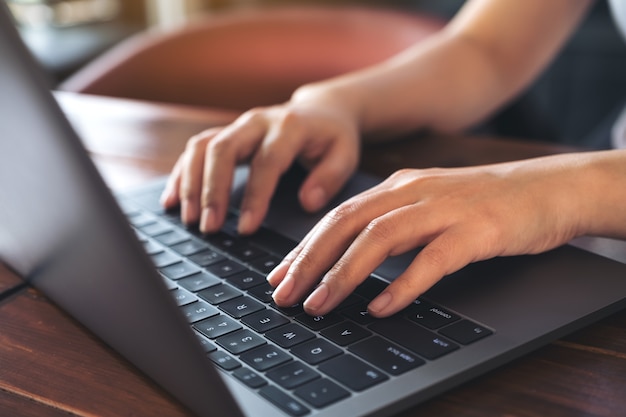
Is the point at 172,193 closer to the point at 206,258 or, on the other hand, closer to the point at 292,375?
the point at 206,258

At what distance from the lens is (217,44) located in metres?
1.46

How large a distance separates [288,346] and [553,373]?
14cm

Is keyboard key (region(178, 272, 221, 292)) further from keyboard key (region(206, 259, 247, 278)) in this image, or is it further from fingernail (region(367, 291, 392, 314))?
fingernail (region(367, 291, 392, 314))

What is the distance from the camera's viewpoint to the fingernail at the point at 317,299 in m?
0.45

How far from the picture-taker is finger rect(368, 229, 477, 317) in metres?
0.45

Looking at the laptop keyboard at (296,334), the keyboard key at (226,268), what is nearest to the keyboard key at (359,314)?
the laptop keyboard at (296,334)

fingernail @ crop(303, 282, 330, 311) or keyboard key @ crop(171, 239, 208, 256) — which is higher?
fingernail @ crop(303, 282, 330, 311)

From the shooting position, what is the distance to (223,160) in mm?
666

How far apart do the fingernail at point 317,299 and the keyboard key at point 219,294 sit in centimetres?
6

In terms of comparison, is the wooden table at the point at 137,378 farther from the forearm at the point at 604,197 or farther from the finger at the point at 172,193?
the finger at the point at 172,193

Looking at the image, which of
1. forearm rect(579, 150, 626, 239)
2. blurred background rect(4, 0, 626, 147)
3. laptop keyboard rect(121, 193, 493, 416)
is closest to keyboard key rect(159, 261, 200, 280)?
laptop keyboard rect(121, 193, 493, 416)

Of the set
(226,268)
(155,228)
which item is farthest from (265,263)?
(155,228)

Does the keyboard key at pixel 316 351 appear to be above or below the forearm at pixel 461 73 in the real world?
below

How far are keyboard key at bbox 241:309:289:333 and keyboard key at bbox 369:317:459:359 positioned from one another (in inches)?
2.1
